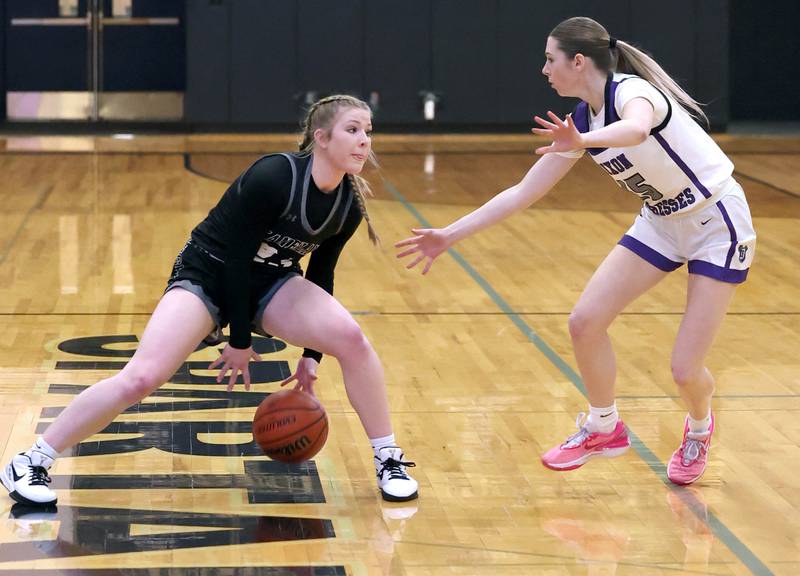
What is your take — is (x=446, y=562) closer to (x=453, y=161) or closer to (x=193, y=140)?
(x=453, y=161)

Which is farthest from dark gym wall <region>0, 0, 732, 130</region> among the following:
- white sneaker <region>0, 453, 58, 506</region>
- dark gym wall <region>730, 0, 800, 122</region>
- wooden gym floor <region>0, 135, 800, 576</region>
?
white sneaker <region>0, 453, 58, 506</region>

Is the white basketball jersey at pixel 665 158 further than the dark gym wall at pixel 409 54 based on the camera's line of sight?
No

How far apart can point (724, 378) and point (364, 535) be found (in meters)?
2.43

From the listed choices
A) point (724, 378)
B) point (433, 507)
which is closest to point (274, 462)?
point (433, 507)

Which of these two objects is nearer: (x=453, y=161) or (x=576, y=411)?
(x=576, y=411)

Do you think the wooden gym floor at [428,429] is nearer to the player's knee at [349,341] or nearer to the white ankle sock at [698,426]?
the white ankle sock at [698,426]

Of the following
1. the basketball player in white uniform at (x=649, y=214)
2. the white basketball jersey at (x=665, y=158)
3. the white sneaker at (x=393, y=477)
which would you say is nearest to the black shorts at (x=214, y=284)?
the basketball player in white uniform at (x=649, y=214)

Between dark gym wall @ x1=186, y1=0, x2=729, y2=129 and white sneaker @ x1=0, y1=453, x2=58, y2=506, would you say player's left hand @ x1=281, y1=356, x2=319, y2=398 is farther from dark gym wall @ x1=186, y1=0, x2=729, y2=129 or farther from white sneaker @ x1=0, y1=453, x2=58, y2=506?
dark gym wall @ x1=186, y1=0, x2=729, y2=129

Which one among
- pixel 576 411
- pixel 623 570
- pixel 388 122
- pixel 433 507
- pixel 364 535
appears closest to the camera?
pixel 623 570

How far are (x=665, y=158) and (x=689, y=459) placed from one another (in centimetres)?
102

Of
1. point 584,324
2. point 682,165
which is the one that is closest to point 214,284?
point 584,324

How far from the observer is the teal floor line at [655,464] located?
3.88 meters

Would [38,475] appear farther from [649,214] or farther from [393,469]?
[649,214]

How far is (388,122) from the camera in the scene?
1667 centimetres
